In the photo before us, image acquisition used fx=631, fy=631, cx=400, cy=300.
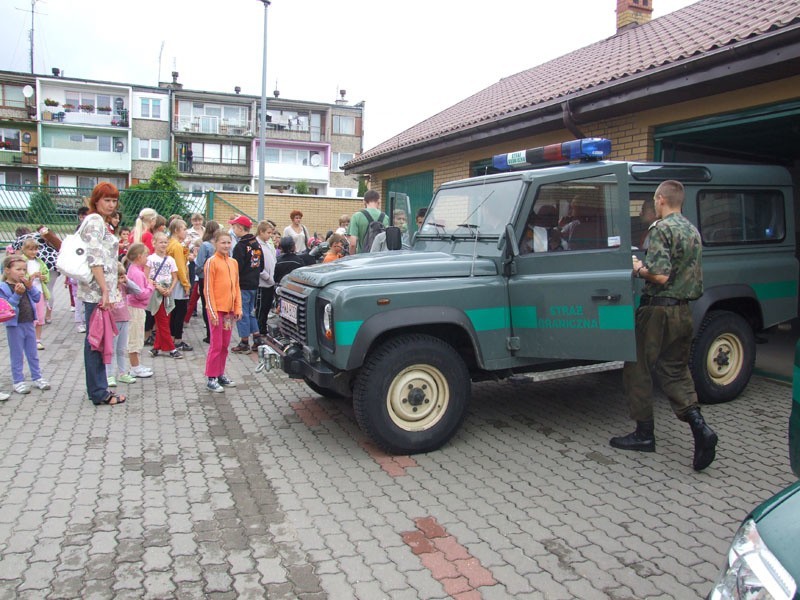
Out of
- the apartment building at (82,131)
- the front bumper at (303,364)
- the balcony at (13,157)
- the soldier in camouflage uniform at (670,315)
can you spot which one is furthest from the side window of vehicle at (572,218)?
the balcony at (13,157)

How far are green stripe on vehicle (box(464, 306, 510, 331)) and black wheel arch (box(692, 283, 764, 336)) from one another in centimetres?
177

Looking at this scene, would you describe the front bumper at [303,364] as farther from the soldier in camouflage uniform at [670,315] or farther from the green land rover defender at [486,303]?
the soldier in camouflage uniform at [670,315]

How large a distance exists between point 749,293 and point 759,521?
4661 millimetres

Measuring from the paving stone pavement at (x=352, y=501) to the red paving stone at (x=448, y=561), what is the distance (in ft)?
0.04

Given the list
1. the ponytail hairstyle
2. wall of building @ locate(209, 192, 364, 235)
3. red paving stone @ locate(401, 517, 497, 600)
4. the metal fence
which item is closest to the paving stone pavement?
red paving stone @ locate(401, 517, 497, 600)

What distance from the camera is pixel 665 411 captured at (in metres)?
5.95

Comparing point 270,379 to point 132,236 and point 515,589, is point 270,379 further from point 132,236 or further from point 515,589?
point 515,589

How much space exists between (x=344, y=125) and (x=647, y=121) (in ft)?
161

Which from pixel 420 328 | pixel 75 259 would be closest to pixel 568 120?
pixel 420 328

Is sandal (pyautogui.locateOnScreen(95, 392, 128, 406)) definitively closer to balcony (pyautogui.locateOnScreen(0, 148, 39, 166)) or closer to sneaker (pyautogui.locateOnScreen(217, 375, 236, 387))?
sneaker (pyautogui.locateOnScreen(217, 375, 236, 387))

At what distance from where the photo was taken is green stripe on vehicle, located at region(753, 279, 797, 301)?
6102 mm

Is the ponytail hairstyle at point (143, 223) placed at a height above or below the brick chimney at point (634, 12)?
below

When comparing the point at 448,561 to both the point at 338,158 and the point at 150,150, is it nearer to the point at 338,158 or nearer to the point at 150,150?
the point at 150,150

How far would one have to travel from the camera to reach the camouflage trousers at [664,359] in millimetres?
4500
